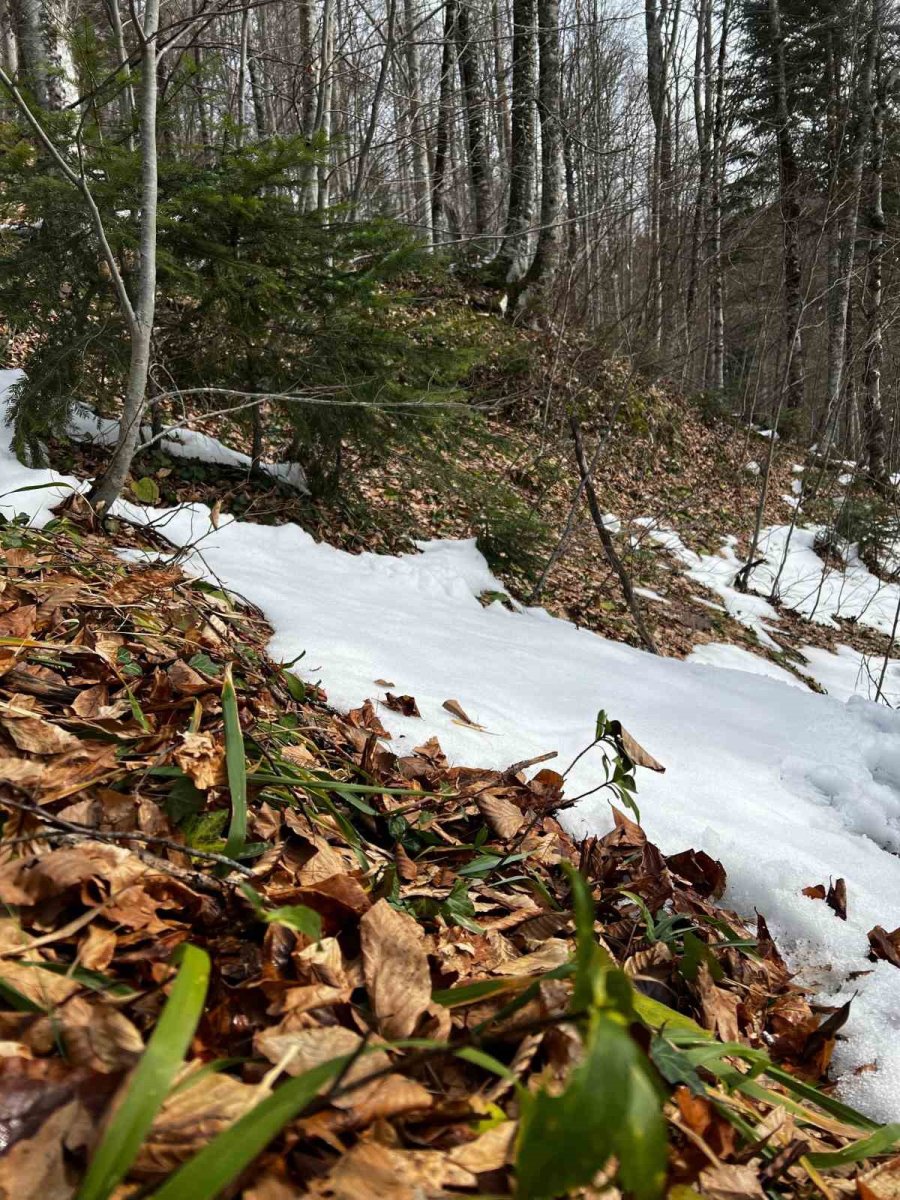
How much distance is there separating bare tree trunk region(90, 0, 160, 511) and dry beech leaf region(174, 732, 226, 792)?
79.4 inches

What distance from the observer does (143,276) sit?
2.62 metres

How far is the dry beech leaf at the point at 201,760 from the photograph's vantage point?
1.05m

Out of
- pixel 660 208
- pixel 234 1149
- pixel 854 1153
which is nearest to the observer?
pixel 234 1149

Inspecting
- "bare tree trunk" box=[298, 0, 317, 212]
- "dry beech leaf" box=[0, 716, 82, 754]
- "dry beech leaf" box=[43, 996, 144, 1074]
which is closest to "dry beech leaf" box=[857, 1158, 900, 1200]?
"dry beech leaf" box=[43, 996, 144, 1074]

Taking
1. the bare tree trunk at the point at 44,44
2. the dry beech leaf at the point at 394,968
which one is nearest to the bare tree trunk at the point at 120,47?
the dry beech leaf at the point at 394,968

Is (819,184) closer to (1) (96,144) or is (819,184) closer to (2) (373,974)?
(1) (96,144)

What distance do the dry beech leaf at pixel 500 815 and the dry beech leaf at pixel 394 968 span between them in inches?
18.4

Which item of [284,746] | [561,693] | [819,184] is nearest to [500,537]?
[561,693]

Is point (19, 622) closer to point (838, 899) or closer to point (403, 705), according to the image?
point (403, 705)

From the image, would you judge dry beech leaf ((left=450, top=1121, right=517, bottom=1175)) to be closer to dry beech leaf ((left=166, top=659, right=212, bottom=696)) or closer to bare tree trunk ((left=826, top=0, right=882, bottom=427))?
dry beech leaf ((left=166, top=659, right=212, bottom=696))

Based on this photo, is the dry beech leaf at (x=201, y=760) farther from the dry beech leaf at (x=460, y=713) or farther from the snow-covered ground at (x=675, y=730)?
→ the dry beech leaf at (x=460, y=713)

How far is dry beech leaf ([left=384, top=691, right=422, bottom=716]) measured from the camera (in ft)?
6.03

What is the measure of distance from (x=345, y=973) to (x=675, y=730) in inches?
71.3

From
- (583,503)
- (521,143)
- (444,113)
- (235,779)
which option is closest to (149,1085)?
(235,779)
